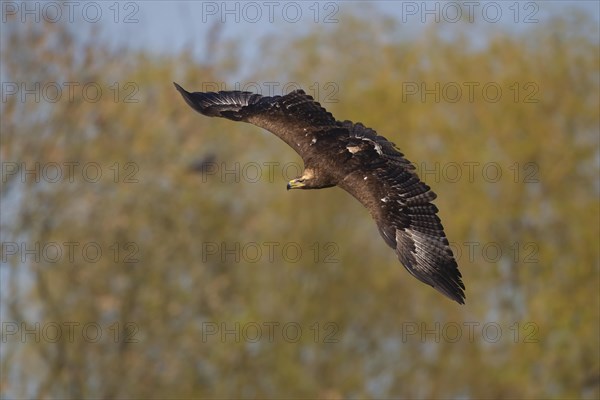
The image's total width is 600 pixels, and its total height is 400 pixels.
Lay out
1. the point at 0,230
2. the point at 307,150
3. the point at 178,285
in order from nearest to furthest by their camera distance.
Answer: the point at 307,150 < the point at 0,230 < the point at 178,285

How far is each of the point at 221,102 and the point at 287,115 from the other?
4.25 ft

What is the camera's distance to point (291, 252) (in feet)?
102

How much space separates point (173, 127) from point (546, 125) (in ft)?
25.6

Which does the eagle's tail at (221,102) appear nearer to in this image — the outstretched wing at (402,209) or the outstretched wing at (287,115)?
the outstretched wing at (287,115)

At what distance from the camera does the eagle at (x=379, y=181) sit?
571 inches

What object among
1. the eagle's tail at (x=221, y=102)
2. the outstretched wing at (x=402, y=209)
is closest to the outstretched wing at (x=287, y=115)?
the eagle's tail at (x=221, y=102)

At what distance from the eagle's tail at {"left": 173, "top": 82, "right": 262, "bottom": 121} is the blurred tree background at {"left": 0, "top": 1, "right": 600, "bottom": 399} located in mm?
13047

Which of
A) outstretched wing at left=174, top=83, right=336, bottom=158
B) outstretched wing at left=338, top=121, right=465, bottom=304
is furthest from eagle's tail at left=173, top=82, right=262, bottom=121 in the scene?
outstretched wing at left=338, top=121, right=465, bottom=304

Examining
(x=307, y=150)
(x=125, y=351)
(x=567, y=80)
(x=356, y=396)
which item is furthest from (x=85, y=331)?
(x=307, y=150)

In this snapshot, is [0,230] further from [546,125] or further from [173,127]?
[546,125]

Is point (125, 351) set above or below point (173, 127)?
below

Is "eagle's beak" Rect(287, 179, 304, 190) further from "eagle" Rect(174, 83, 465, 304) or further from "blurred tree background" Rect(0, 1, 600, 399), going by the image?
"blurred tree background" Rect(0, 1, 600, 399)

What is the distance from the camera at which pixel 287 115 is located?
599 inches

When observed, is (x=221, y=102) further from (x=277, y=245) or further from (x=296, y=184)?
(x=277, y=245)
